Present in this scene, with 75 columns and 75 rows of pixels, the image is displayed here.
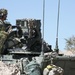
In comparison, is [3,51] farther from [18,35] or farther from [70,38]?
[70,38]

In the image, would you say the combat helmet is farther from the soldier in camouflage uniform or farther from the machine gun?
the machine gun

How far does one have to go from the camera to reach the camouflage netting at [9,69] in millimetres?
12556

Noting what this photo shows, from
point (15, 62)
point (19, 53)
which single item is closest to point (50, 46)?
point (19, 53)

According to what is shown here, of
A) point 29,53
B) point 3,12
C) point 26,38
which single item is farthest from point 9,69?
point 3,12

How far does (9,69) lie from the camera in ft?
42.3

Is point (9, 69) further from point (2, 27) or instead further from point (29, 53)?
point (2, 27)

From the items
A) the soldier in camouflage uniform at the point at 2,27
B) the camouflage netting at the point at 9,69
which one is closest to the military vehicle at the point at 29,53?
the camouflage netting at the point at 9,69

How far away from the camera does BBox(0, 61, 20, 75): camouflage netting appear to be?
1256 centimetres

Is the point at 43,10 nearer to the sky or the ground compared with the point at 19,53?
nearer to the sky

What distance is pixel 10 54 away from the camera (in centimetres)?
1452

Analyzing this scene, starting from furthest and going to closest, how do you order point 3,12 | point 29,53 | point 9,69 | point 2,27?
point 3,12
point 2,27
point 29,53
point 9,69

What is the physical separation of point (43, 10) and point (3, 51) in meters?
2.68

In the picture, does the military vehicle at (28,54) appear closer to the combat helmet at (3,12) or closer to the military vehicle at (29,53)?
the military vehicle at (29,53)

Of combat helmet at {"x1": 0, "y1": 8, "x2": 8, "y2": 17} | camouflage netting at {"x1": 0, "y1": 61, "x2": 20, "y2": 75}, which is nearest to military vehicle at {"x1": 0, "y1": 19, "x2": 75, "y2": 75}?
camouflage netting at {"x1": 0, "y1": 61, "x2": 20, "y2": 75}
